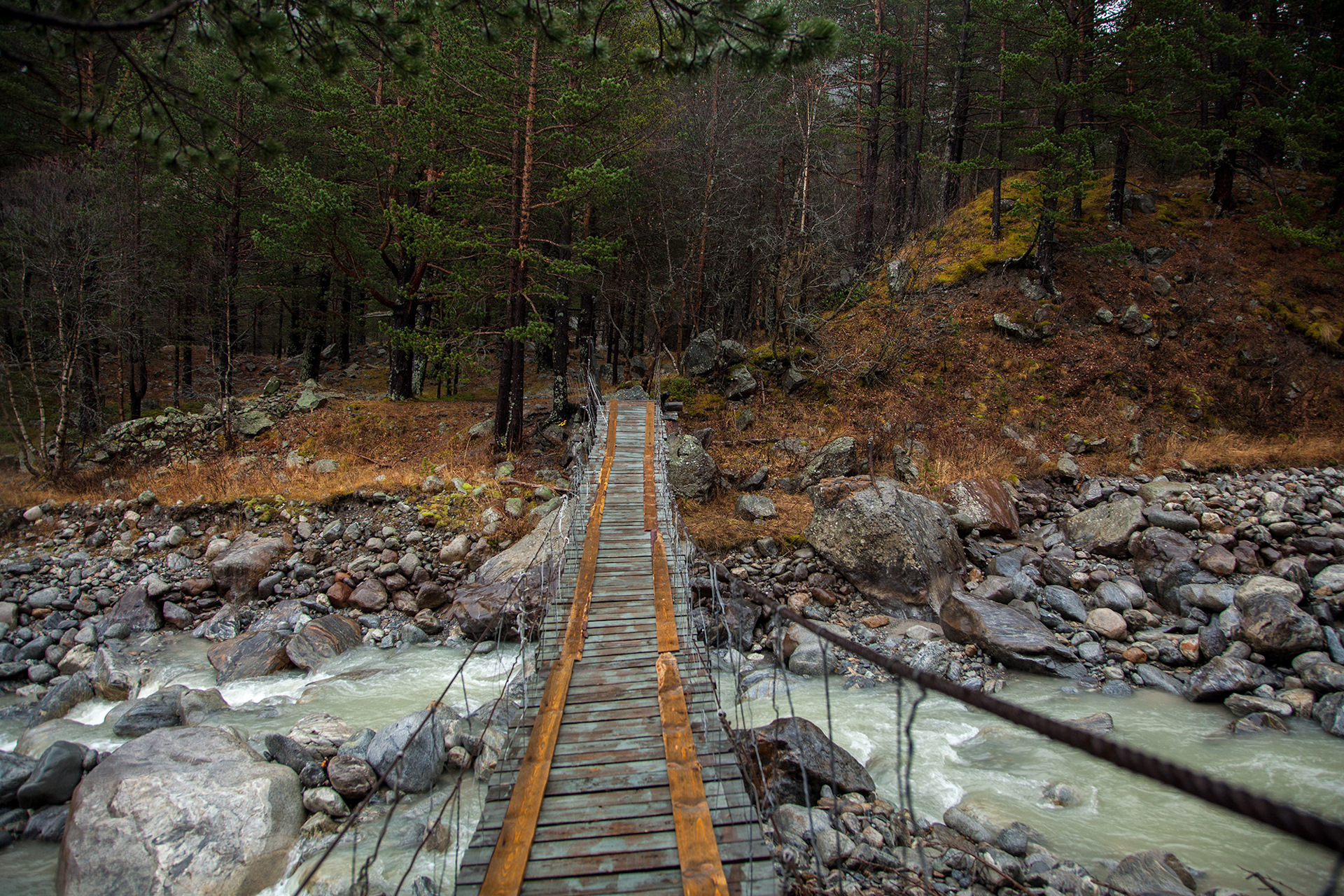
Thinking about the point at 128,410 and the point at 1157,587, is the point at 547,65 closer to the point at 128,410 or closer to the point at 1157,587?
the point at 1157,587

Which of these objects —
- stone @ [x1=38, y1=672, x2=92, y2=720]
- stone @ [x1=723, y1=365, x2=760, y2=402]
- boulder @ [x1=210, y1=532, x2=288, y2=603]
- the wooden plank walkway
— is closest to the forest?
stone @ [x1=723, y1=365, x2=760, y2=402]

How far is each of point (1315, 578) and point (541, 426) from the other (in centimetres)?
1525

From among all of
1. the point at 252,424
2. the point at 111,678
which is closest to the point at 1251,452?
the point at 111,678

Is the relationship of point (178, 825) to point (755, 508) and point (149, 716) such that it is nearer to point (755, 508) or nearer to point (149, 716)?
point (149, 716)

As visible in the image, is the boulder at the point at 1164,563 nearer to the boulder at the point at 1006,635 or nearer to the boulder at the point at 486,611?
the boulder at the point at 1006,635

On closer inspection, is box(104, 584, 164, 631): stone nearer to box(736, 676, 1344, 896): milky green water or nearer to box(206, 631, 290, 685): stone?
box(206, 631, 290, 685): stone

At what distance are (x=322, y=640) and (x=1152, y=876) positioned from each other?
416 inches

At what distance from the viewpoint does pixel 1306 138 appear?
56.2 ft

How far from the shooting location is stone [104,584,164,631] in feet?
34.1

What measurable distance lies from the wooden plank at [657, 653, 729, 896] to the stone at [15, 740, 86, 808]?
19.6 ft

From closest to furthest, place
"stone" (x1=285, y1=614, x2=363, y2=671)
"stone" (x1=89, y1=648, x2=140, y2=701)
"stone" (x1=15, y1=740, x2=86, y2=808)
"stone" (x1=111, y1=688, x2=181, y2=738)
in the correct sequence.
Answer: "stone" (x1=15, y1=740, x2=86, y2=808)
"stone" (x1=111, y1=688, x2=181, y2=738)
"stone" (x1=89, y1=648, x2=140, y2=701)
"stone" (x1=285, y1=614, x2=363, y2=671)

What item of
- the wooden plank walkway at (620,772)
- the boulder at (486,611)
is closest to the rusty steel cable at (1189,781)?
the wooden plank walkway at (620,772)

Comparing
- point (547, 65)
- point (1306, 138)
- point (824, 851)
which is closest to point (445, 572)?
point (824, 851)

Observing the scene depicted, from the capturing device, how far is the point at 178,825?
5.00 meters
